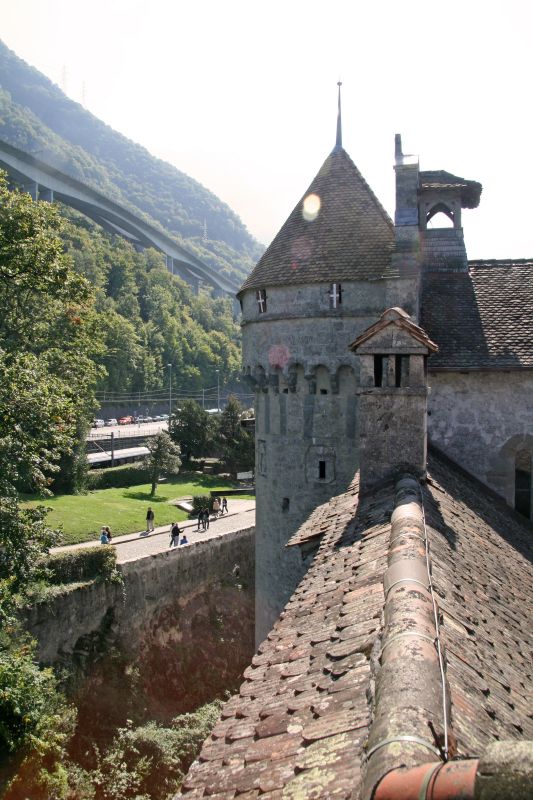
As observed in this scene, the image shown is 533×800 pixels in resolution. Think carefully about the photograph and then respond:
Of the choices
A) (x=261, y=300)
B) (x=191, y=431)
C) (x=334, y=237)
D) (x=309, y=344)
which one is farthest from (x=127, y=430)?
(x=334, y=237)

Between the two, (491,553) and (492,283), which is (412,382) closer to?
(491,553)

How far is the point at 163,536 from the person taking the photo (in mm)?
32312

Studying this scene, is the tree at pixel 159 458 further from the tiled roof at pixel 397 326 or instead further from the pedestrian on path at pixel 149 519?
the tiled roof at pixel 397 326

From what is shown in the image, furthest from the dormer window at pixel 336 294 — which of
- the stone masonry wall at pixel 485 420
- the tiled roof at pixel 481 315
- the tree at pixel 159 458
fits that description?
the tree at pixel 159 458

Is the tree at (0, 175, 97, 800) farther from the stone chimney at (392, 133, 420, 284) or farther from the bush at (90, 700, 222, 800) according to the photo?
the stone chimney at (392, 133, 420, 284)

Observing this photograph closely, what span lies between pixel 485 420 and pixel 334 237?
643cm

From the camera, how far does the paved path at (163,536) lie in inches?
1116

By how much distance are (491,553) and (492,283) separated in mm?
9667

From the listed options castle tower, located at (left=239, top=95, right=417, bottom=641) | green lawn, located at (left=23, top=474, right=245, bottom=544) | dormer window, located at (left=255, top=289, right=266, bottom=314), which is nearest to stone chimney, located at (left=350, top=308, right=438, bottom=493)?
castle tower, located at (left=239, top=95, right=417, bottom=641)

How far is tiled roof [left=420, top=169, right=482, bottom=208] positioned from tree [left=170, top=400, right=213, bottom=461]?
37.1 meters

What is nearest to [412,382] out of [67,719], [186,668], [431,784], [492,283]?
[492,283]

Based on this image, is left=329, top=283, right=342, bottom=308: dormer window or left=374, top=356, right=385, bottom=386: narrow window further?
left=329, top=283, right=342, bottom=308: dormer window

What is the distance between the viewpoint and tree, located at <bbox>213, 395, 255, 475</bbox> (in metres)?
52.2

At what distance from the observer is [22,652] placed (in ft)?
54.0
